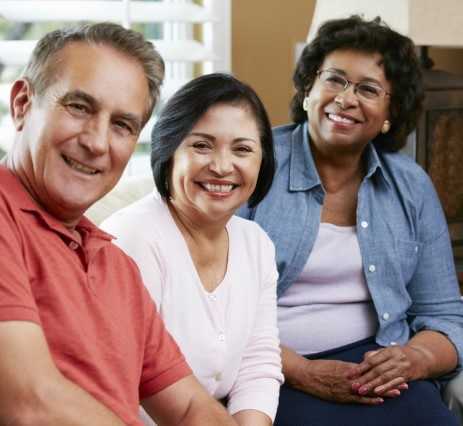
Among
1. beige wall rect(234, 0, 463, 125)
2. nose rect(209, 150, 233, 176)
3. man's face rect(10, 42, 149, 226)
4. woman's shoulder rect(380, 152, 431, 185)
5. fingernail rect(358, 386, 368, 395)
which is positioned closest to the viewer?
man's face rect(10, 42, 149, 226)

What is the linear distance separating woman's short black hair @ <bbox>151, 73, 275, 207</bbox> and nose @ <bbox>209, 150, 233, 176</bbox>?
8 cm

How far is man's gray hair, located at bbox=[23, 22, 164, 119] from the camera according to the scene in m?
1.42

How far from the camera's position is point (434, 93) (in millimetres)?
2893

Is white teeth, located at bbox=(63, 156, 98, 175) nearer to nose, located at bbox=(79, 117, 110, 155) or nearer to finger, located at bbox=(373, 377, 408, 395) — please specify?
nose, located at bbox=(79, 117, 110, 155)

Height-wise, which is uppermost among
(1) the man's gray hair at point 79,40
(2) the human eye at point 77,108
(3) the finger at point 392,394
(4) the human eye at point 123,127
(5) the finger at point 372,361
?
(1) the man's gray hair at point 79,40

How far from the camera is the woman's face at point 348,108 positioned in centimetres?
228

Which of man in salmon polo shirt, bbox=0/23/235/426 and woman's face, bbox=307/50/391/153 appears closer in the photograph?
man in salmon polo shirt, bbox=0/23/235/426

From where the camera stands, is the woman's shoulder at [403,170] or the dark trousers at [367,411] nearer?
the dark trousers at [367,411]

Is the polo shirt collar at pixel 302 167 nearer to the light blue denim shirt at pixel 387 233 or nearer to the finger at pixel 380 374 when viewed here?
the light blue denim shirt at pixel 387 233

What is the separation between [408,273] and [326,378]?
0.37 metres

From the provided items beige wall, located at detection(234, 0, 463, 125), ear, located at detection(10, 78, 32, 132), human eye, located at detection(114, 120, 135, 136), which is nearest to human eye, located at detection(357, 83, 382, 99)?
beige wall, located at detection(234, 0, 463, 125)

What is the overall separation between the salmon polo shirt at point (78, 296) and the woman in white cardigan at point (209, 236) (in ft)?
0.79

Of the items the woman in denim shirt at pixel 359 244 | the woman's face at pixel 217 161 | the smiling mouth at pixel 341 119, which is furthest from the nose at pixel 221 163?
the smiling mouth at pixel 341 119

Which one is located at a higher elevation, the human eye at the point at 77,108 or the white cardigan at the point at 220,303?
the human eye at the point at 77,108
